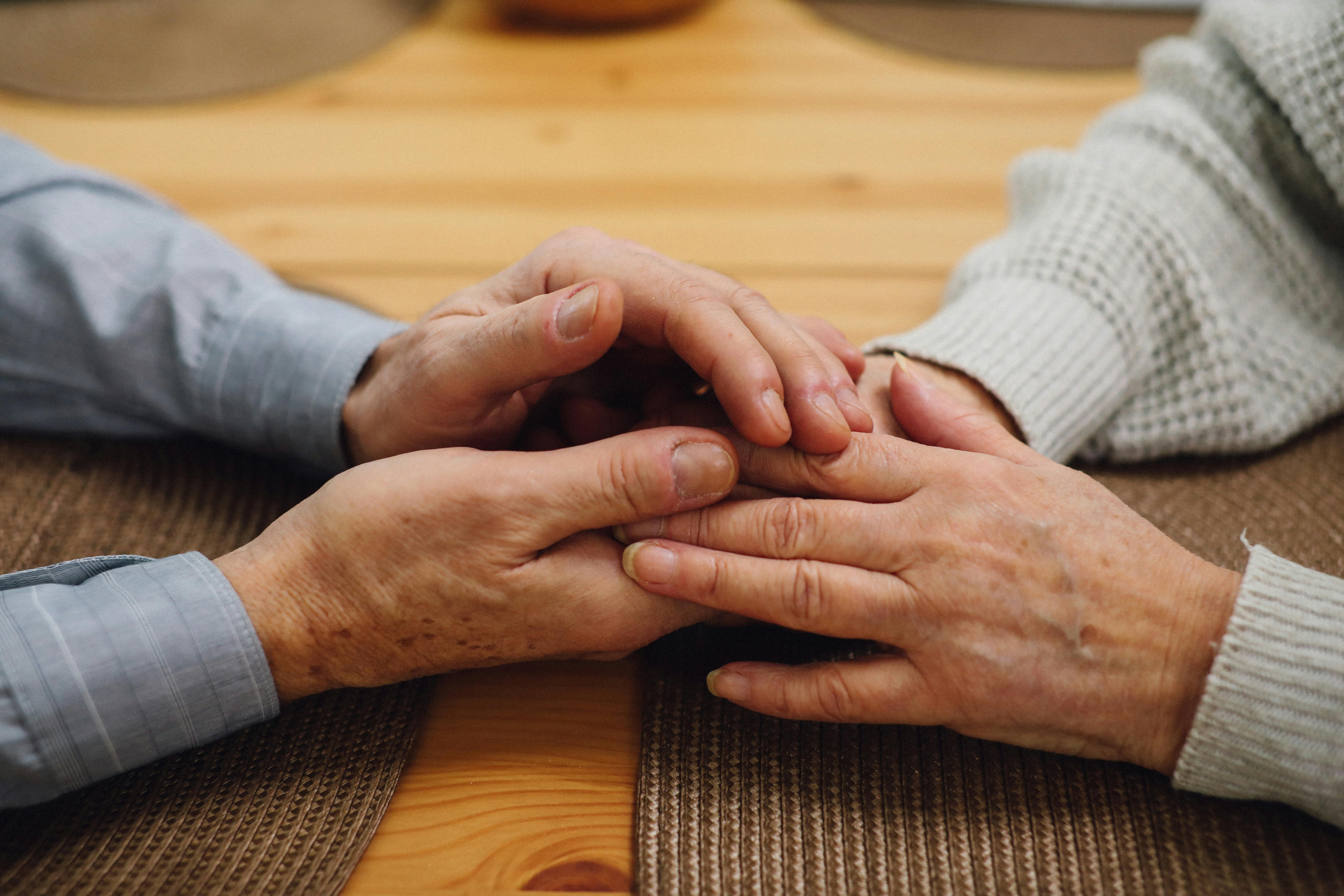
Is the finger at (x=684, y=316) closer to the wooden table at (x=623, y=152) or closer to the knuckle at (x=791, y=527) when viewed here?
the knuckle at (x=791, y=527)

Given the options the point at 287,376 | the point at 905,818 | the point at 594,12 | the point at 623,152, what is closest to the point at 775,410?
the point at 905,818

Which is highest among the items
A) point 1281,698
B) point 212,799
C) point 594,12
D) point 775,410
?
point 594,12

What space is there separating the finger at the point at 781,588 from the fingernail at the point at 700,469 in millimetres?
35

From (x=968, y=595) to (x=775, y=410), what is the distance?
0.14 meters

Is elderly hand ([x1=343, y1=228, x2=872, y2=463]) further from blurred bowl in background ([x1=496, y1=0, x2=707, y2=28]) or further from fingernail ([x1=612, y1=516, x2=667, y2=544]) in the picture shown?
blurred bowl in background ([x1=496, y1=0, x2=707, y2=28])

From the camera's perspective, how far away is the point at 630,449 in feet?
1.69

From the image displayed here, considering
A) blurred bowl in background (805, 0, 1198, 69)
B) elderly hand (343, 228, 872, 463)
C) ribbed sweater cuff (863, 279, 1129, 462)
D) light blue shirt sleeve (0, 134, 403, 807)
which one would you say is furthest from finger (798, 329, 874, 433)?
blurred bowl in background (805, 0, 1198, 69)

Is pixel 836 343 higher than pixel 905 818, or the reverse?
pixel 836 343

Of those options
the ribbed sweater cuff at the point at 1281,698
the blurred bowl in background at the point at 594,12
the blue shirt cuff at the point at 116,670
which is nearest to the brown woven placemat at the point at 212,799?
the blue shirt cuff at the point at 116,670

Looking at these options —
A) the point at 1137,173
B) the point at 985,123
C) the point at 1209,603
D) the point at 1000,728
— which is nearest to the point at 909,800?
the point at 1000,728

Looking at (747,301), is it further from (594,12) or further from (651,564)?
(594,12)

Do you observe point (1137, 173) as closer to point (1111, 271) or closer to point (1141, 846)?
point (1111, 271)

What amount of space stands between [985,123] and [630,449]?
3.23ft

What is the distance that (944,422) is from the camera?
59 centimetres
